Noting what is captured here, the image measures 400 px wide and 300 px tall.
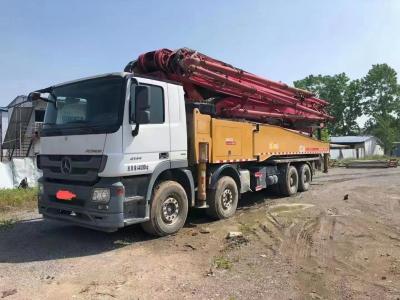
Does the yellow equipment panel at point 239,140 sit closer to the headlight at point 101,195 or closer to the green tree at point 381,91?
the headlight at point 101,195

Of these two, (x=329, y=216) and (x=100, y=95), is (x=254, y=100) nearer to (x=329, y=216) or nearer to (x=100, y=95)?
A: (x=329, y=216)

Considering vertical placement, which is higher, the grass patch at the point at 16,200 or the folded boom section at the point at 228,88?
the folded boom section at the point at 228,88

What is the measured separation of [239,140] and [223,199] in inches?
62.4

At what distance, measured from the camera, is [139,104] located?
24.4 ft

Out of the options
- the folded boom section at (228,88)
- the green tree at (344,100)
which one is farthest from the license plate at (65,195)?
the green tree at (344,100)

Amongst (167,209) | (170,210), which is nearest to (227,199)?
(170,210)

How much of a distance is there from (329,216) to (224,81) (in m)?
4.15

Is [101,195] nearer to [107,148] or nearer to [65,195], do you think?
[107,148]

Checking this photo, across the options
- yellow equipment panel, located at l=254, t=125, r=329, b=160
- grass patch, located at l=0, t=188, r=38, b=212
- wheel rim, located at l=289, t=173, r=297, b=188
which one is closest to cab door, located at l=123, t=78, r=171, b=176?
yellow equipment panel, located at l=254, t=125, r=329, b=160

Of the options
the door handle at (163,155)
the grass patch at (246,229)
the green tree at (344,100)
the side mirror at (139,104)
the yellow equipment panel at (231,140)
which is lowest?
the grass patch at (246,229)

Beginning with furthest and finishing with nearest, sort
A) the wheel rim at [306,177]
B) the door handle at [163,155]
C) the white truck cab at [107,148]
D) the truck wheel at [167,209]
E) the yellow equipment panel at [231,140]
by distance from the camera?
the wheel rim at [306,177]
the yellow equipment panel at [231,140]
the door handle at [163,155]
the truck wheel at [167,209]
the white truck cab at [107,148]

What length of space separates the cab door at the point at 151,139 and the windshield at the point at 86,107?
277 millimetres

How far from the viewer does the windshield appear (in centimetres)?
746

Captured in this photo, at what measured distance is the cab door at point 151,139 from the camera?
7449 mm
